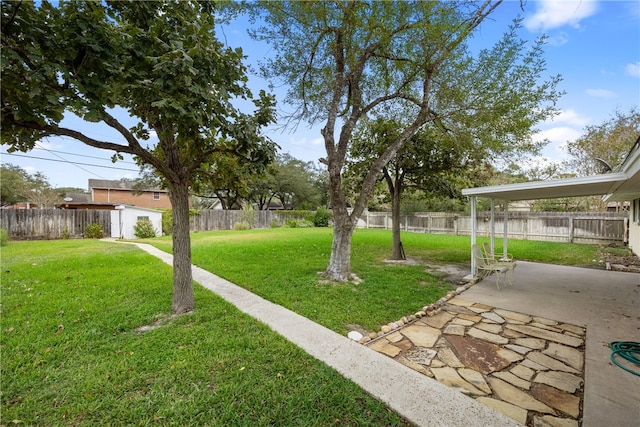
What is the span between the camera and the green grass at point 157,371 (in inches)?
81.7

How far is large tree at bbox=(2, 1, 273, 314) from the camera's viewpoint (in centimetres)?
248

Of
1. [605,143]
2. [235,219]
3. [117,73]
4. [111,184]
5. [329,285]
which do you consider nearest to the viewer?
[117,73]

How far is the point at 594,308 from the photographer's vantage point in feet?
14.5

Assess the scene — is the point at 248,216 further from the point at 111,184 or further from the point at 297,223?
the point at 111,184

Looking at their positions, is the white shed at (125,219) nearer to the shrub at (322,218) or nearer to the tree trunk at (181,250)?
the shrub at (322,218)

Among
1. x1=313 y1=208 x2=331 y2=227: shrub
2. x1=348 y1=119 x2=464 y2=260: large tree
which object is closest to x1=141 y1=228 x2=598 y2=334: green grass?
x1=348 y1=119 x2=464 y2=260: large tree

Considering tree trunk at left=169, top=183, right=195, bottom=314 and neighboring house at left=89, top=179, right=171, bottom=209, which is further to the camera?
neighboring house at left=89, top=179, right=171, bottom=209

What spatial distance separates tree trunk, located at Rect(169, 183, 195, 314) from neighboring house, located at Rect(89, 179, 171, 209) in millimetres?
24100

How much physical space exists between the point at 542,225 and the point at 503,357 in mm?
13801

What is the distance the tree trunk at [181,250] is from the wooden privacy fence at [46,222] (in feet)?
48.6

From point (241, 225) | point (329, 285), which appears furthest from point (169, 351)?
point (241, 225)

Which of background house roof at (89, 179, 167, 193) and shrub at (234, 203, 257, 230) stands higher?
background house roof at (89, 179, 167, 193)

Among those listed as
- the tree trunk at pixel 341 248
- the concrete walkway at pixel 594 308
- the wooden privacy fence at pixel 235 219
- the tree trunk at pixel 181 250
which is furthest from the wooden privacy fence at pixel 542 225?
the tree trunk at pixel 181 250

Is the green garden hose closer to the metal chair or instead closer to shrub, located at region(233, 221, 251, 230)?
the metal chair
